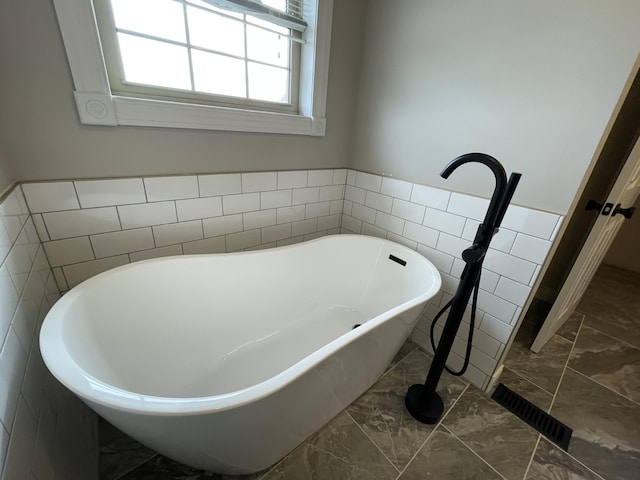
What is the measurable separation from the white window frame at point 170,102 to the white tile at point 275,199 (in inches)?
13.0

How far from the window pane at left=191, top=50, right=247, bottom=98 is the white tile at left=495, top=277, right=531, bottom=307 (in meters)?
1.57

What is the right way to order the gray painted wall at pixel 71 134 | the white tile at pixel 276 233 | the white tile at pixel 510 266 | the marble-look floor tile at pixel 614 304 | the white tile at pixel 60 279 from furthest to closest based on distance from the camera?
the marble-look floor tile at pixel 614 304, the white tile at pixel 276 233, the white tile at pixel 510 266, the white tile at pixel 60 279, the gray painted wall at pixel 71 134

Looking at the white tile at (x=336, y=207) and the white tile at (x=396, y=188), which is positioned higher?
the white tile at (x=396, y=188)

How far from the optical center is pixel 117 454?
3.30 feet

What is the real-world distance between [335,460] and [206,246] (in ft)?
3.65

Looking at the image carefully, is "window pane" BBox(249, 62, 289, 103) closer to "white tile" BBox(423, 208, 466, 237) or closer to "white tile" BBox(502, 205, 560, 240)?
"white tile" BBox(423, 208, 466, 237)

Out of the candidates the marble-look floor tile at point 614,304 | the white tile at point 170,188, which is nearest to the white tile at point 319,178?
the white tile at point 170,188

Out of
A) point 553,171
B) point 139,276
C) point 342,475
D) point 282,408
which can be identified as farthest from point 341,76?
point 342,475

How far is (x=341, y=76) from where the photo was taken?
5.13 feet

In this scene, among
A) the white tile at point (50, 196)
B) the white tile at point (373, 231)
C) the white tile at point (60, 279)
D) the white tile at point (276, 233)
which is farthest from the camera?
the white tile at point (373, 231)

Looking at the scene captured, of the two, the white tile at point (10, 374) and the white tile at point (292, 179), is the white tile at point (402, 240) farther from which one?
the white tile at point (10, 374)

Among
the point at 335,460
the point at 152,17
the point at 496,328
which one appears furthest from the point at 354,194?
the point at 335,460

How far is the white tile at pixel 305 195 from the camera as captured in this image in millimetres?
1646

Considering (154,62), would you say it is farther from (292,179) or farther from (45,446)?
(45,446)
